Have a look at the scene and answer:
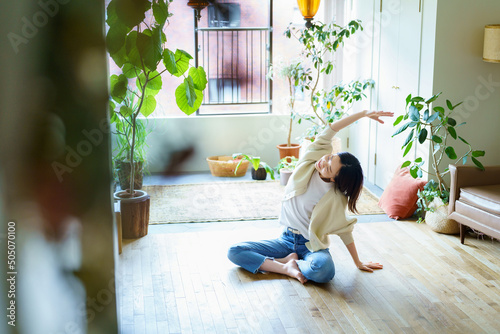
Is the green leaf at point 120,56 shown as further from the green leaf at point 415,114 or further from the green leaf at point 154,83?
the green leaf at point 415,114

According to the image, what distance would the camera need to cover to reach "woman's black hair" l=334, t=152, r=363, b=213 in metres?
3.11

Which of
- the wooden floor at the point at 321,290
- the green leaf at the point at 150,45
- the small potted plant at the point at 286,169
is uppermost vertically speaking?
the green leaf at the point at 150,45

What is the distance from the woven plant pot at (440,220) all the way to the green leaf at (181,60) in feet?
6.55

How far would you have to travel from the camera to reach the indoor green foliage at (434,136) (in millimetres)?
3824

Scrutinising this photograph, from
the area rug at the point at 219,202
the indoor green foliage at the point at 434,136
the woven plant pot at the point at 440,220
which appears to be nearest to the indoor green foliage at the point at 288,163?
the area rug at the point at 219,202

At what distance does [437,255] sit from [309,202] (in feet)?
3.28

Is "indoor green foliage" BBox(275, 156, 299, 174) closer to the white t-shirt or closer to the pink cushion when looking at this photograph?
the pink cushion

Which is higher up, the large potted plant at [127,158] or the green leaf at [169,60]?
the green leaf at [169,60]

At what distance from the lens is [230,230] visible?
→ 4.19 meters

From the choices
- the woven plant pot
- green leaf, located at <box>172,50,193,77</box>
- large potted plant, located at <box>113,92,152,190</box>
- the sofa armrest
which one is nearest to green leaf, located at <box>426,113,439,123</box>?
the sofa armrest

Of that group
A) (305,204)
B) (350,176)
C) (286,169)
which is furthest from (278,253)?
(286,169)

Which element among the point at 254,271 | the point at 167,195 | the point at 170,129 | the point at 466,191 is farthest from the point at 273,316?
the point at 170,129

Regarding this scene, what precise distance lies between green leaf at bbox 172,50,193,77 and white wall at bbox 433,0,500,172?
1773 millimetres

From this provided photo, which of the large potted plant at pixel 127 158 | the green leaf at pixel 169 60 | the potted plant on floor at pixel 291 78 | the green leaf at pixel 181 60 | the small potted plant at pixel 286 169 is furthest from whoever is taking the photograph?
the potted plant on floor at pixel 291 78
